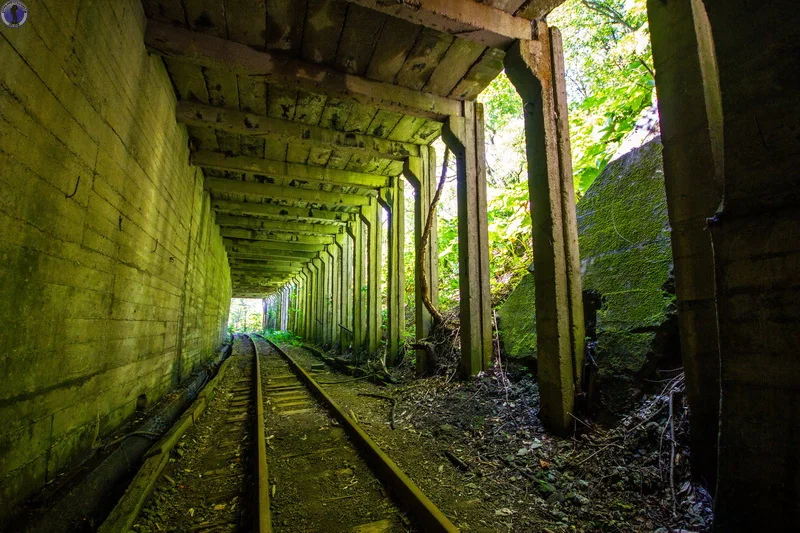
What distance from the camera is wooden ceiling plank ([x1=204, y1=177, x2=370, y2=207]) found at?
8219 millimetres

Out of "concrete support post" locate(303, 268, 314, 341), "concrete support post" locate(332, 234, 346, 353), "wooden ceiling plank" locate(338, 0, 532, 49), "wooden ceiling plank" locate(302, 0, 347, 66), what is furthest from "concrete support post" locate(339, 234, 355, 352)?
"wooden ceiling plank" locate(338, 0, 532, 49)

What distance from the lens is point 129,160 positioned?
139 inches

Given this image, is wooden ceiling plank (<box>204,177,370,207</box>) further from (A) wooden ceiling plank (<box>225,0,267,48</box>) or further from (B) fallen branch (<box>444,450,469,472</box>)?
(B) fallen branch (<box>444,450,469,472</box>)

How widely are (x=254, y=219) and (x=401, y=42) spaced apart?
8.83 m

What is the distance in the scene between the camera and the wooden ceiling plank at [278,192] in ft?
27.0

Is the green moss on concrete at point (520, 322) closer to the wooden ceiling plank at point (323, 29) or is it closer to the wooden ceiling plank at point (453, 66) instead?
the wooden ceiling plank at point (453, 66)

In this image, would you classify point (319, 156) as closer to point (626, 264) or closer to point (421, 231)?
point (421, 231)

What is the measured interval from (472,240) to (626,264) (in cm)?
204

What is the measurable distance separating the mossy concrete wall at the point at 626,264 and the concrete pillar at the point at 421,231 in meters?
2.29

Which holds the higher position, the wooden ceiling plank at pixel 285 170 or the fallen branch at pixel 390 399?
the wooden ceiling plank at pixel 285 170

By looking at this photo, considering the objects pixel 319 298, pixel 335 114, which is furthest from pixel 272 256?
pixel 335 114

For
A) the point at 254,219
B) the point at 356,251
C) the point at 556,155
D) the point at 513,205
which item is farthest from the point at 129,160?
the point at 254,219

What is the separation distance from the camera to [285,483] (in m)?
2.90

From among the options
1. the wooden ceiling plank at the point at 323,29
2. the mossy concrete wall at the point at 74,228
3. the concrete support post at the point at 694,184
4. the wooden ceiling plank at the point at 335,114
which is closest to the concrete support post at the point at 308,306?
the wooden ceiling plank at the point at 335,114
